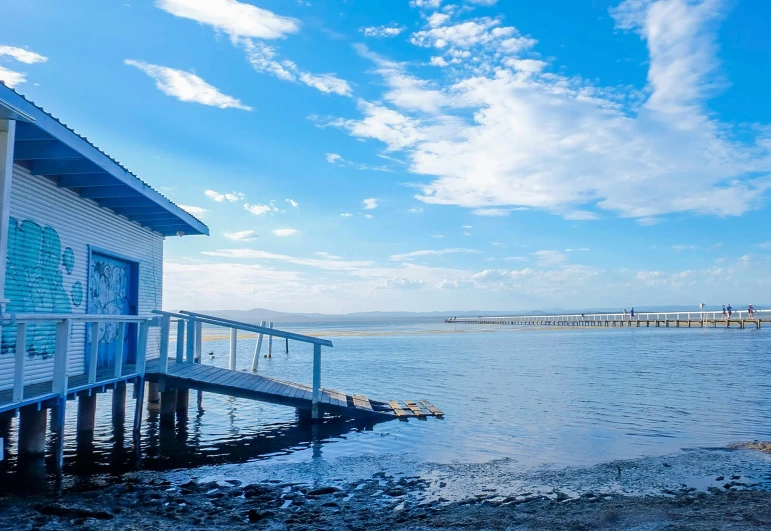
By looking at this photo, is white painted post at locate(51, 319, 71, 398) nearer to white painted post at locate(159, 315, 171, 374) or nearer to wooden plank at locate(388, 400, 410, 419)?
white painted post at locate(159, 315, 171, 374)

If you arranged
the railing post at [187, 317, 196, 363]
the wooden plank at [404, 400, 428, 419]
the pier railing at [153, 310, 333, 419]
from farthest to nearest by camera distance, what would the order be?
the railing post at [187, 317, 196, 363]
the wooden plank at [404, 400, 428, 419]
the pier railing at [153, 310, 333, 419]

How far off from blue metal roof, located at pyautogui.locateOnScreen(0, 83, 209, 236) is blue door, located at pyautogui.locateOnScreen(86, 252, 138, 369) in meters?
1.14

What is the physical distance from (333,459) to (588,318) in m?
80.4

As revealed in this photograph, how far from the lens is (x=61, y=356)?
29.5 feet

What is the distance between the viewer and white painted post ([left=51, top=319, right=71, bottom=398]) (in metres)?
8.85

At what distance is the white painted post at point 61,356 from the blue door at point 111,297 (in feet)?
9.21

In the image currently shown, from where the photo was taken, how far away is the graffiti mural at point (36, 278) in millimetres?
9655

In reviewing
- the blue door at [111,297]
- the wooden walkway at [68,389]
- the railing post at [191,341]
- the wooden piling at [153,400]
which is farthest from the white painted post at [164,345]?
the wooden piling at [153,400]

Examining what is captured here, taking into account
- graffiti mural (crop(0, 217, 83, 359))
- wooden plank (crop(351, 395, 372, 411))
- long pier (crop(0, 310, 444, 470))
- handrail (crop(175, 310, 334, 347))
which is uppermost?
graffiti mural (crop(0, 217, 83, 359))

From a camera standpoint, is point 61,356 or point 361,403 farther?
point 361,403

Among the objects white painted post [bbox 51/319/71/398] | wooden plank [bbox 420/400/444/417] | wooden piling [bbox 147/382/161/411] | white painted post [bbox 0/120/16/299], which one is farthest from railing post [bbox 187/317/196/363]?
white painted post [bbox 0/120/16/299]

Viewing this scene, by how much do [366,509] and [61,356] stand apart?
4.75 m

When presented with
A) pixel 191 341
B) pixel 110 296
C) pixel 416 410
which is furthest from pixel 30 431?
pixel 416 410

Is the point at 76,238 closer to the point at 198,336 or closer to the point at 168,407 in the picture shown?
the point at 168,407
